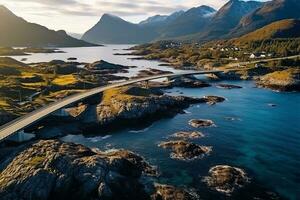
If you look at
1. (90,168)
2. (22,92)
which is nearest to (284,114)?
(90,168)

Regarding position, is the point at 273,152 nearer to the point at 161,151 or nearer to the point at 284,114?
the point at 161,151

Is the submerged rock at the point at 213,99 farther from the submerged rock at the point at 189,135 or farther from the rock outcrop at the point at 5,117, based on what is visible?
the rock outcrop at the point at 5,117

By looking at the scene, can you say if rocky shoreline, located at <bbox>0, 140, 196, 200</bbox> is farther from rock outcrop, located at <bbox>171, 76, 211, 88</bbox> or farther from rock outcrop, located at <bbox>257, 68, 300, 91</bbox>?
rock outcrop, located at <bbox>257, 68, 300, 91</bbox>

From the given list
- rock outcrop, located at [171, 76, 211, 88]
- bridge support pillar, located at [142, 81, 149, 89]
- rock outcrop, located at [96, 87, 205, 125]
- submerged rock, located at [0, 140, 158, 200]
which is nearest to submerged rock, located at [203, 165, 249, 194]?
submerged rock, located at [0, 140, 158, 200]

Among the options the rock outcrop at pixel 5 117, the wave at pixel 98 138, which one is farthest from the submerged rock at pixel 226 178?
the rock outcrop at pixel 5 117

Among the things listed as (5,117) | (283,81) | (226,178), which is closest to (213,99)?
(283,81)

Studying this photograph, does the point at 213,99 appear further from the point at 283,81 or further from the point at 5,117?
the point at 5,117
